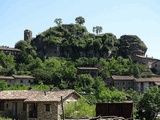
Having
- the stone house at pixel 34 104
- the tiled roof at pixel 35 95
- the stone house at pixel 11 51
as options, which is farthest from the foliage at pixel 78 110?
the stone house at pixel 11 51

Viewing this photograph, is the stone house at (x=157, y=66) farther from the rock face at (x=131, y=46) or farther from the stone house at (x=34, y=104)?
the stone house at (x=34, y=104)

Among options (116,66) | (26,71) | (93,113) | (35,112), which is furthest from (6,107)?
(116,66)

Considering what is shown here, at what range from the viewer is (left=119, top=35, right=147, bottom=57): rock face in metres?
129

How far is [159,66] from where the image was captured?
117750 mm

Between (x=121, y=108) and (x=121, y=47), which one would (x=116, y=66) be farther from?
(x=121, y=108)

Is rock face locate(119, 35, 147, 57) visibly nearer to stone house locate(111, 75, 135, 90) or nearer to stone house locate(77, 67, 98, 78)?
stone house locate(77, 67, 98, 78)

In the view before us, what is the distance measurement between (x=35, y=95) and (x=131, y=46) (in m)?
95.1

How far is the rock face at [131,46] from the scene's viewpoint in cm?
12862

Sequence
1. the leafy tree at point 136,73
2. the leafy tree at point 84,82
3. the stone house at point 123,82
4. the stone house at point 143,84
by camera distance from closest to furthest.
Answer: the leafy tree at point 84,82 < the stone house at point 143,84 < the stone house at point 123,82 < the leafy tree at point 136,73

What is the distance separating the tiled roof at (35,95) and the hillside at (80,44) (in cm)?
8248

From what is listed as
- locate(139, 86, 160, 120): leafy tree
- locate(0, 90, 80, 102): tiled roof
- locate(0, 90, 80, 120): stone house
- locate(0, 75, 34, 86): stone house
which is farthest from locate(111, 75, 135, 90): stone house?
locate(0, 90, 80, 102): tiled roof

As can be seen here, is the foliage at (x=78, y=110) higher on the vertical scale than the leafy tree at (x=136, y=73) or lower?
lower

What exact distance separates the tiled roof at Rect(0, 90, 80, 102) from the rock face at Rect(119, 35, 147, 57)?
91206mm

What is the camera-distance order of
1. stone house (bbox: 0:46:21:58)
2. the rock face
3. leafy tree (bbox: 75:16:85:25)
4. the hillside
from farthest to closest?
leafy tree (bbox: 75:16:85:25) < the rock face < the hillside < stone house (bbox: 0:46:21:58)
